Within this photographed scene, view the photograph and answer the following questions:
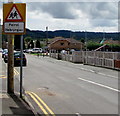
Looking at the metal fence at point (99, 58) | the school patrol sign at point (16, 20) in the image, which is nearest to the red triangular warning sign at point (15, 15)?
the school patrol sign at point (16, 20)

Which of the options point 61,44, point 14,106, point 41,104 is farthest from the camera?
point 61,44

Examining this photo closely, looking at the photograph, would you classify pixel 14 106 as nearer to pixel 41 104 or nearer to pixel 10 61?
pixel 41 104

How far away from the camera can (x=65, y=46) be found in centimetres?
9612

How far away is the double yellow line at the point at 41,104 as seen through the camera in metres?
7.80

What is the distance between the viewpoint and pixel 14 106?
26.6ft

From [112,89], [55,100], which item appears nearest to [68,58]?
[112,89]

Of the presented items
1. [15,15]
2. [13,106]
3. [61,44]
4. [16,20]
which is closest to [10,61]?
[16,20]

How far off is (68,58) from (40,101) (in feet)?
95.6

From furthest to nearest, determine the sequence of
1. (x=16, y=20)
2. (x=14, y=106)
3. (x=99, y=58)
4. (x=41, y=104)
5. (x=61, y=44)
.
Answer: (x=61, y=44) → (x=99, y=58) → (x=16, y=20) → (x=41, y=104) → (x=14, y=106)

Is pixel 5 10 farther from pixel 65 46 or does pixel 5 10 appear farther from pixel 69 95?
pixel 65 46

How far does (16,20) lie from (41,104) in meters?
3.10

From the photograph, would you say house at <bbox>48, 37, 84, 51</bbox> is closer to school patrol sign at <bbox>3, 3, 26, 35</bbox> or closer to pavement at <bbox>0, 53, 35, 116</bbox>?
school patrol sign at <bbox>3, 3, 26, 35</bbox>

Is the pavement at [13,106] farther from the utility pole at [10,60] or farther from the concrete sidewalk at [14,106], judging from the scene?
the utility pole at [10,60]

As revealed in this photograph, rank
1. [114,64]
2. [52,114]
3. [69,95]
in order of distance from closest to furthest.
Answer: [52,114], [69,95], [114,64]
